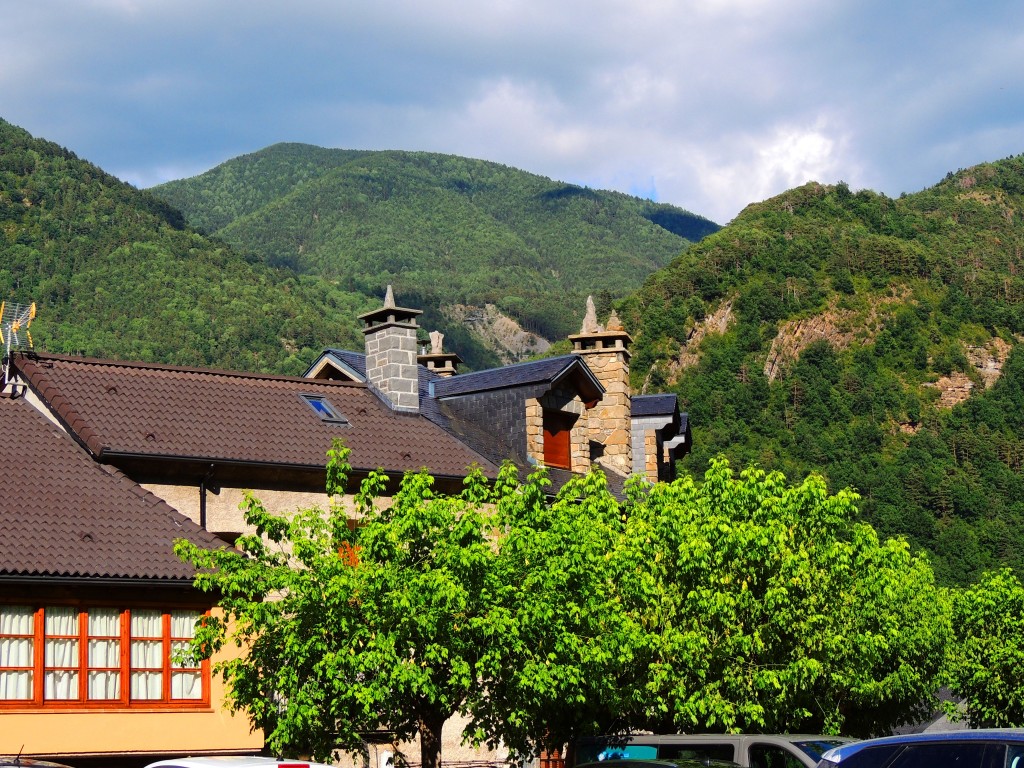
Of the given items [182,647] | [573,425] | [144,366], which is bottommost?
[182,647]

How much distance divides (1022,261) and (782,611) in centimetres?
11893

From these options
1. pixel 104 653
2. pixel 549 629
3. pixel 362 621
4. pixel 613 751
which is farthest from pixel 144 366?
pixel 549 629

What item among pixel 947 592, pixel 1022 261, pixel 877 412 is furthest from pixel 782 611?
pixel 1022 261

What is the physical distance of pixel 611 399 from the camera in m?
33.3

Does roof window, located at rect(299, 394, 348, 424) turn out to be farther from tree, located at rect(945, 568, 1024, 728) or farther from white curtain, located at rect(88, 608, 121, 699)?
tree, located at rect(945, 568, 1024, 728)

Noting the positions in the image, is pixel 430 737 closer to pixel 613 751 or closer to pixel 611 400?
pixel 613 751

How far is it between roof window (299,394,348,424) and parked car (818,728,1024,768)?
16.7 meters

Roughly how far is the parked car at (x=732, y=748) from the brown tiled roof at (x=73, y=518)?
21.4ft

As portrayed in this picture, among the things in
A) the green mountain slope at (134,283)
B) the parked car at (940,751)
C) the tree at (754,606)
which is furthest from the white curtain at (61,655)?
the green mountain slope at (134,283)

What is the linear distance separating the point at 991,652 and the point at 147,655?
937 inches

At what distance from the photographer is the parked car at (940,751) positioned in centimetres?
1048

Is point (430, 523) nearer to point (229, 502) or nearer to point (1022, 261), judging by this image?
point (229, 502)

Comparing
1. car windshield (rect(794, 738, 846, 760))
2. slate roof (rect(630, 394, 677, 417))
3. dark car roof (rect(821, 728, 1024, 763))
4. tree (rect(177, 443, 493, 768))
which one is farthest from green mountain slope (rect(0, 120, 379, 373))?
dark car roof (rect(821, 728, 1024, 763))

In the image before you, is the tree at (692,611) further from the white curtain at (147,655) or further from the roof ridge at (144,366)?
the roof ridge at (144,366)
